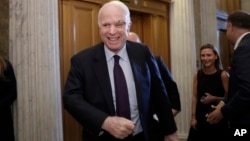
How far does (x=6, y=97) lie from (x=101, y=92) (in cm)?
157

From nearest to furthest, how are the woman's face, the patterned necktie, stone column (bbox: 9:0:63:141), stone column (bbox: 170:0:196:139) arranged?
the patterned necktie → stone column (bbox: 9:0:63:141) → the woman's face → stone column (bbox: 170:0:196:139)

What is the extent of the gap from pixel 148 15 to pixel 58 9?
1816mm

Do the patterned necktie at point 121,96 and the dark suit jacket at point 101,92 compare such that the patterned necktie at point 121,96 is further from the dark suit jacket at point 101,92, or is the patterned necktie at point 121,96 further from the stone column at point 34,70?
the stone column at point 34,70

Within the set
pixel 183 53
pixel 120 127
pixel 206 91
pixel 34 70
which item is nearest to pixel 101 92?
pixel 120 127

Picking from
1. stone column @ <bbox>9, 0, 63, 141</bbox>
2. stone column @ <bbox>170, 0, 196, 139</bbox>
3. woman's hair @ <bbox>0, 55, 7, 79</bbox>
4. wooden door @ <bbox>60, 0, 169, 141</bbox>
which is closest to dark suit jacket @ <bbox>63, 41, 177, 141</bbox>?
woman's hair @ <bbox>0, 55, 7, 79</bbox>

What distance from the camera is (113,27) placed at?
1749 mm

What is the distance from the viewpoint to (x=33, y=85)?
3197mm

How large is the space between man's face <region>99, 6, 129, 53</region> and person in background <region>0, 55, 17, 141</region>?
1.51m

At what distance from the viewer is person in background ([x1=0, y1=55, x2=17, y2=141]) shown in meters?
2.89

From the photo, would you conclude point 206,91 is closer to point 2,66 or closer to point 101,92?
point 2,66

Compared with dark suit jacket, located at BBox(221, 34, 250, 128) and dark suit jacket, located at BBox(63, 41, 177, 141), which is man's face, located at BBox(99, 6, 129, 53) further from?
dark suit jacket, located at BBox(221, 34, 250, 128)

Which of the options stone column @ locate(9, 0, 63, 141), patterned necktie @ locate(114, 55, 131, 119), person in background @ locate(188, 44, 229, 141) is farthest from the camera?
person in background @ locate(188, 44, 229, 141)

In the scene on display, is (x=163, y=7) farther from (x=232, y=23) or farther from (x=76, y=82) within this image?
(x=76, y=82)

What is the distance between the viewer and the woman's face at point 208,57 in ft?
13.1
